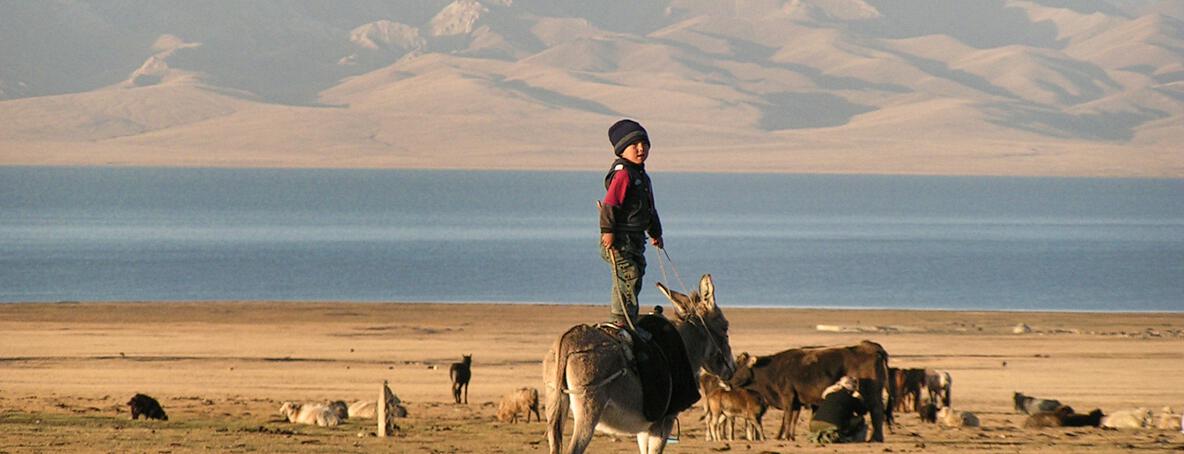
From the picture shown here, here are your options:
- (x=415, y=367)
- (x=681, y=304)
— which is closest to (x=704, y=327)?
(x=681, y=304)

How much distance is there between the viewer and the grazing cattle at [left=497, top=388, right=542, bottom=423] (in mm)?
20141

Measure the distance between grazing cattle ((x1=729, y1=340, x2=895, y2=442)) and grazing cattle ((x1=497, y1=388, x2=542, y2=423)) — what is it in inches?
98.9

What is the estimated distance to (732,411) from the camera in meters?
18.2

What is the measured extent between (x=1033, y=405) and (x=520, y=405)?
6.39 meters

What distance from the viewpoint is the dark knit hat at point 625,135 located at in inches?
481

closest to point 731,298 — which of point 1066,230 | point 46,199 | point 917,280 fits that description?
point 917,280

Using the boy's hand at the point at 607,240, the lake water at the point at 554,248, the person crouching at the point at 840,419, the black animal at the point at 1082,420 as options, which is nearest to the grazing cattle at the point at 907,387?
the black animal at the point at 1082,420

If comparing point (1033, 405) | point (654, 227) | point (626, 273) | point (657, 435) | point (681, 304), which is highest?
point (654, 227)

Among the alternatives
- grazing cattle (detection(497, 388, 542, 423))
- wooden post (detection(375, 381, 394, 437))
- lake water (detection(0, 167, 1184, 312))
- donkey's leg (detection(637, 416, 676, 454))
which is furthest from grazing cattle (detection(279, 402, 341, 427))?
lake water (detection(0, 167, 1184, 312))

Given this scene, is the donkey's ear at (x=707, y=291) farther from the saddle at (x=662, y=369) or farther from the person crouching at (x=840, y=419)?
the person crouching at (x=840, y=419)

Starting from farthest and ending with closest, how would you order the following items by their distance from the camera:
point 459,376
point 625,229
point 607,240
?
point 459,376 → point 625,229 → point 607,240

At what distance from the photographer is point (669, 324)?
1211 cm

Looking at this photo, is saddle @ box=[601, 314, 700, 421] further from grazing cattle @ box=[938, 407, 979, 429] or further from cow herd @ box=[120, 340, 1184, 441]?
grazing cattle @ box=[938, 407, 979, 429]

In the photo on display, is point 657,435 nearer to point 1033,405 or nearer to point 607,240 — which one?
point 607,240
